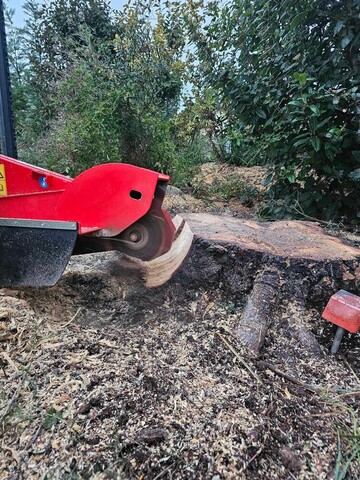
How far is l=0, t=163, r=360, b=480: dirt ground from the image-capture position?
32.5 inches

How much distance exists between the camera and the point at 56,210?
4.54 ft

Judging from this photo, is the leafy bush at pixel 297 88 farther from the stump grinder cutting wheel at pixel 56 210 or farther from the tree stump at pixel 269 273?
the stump grinder cutting wheel at pixel 56 210

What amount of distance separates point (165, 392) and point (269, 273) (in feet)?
2.17

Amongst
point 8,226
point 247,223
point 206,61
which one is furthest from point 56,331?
point 206,61

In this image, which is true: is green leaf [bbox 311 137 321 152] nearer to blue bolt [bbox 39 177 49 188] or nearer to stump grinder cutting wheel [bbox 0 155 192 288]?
stump grinder cutting wheel [bbox 0 155 192 288]

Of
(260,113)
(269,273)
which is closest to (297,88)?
(260,113)

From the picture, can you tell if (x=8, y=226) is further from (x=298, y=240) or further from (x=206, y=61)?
(x=206, y=61)

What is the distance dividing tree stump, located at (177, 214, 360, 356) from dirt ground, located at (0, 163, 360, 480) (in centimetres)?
4

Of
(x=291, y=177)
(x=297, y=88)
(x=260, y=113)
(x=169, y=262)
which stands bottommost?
(x=169, y=262)

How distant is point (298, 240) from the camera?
61.7 inches

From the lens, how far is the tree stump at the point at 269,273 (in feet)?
4.36

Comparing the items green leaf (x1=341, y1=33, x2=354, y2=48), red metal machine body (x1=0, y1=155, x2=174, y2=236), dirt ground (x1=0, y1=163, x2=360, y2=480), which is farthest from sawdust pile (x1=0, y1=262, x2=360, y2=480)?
green leaf (x1=341, y1=33, x2=354, y2=48)

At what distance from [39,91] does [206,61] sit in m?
3.72

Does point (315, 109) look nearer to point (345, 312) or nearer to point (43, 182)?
point (345, 312)
